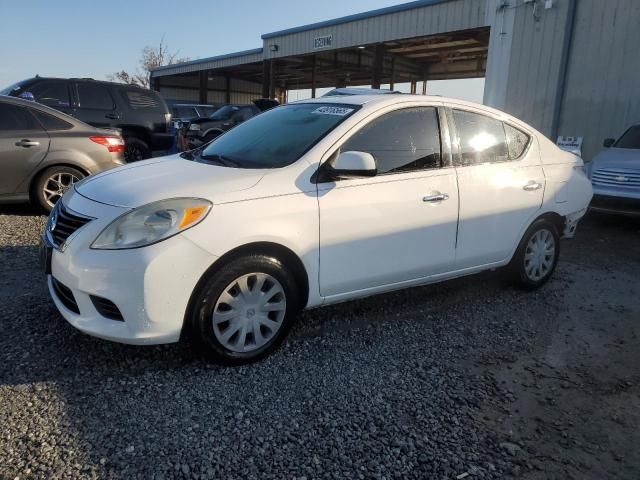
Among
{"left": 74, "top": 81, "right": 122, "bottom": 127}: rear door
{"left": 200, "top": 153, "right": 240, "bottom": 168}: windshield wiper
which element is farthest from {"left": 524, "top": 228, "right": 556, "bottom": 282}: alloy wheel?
{"left": 74, "top": 81, "right": 122, "bottom": 127}: rear door

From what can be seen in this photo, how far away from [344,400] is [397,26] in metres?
14.5

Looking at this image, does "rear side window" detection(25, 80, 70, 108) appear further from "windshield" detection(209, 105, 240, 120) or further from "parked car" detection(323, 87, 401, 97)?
"parked car" detection(323, 87, 401, 97)

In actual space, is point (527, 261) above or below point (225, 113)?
below

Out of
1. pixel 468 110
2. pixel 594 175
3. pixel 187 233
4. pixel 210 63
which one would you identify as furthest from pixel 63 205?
pixel 210 63

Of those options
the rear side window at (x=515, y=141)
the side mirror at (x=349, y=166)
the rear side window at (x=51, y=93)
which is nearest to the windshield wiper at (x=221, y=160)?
the side mirror at (x=349, y=166)

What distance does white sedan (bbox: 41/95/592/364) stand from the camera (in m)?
2.70

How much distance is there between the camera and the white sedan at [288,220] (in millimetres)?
2703

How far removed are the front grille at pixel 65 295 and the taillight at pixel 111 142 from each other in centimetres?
398

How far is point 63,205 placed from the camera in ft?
10.4

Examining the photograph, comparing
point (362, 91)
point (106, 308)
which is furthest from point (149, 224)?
point (362, 91)

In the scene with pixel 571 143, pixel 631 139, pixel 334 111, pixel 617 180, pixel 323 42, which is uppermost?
pixel 323 42

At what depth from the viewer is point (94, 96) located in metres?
9.07

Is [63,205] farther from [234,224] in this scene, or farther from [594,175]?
[594,175]

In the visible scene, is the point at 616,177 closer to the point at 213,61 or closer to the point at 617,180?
the point at 617,180
